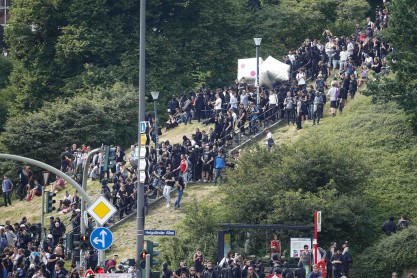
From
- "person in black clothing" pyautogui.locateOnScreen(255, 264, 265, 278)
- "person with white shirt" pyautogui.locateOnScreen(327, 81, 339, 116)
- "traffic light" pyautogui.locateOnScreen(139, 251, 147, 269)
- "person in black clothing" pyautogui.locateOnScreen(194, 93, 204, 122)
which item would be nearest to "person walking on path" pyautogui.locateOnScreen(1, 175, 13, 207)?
"person in black clothing" pyautogui.locateOnScreen(194, 93, 204, 122)

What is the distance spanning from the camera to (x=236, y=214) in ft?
172

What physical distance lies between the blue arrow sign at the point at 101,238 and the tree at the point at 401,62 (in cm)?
1977

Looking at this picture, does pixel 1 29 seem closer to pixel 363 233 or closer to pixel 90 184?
pixel 90 184

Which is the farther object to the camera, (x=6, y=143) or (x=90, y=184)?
(x=6, y=143)

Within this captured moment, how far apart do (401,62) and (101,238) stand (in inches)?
813

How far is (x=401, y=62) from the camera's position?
57.4 metres

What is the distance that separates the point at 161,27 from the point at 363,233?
1279 inches

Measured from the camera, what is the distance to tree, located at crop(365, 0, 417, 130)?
188 ft

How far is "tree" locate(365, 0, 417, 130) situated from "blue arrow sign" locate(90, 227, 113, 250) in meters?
19.8

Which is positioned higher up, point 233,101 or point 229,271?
point 233,101

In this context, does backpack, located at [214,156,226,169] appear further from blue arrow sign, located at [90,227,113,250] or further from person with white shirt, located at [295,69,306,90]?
blue arrow sign, located at [90,227,113,250]

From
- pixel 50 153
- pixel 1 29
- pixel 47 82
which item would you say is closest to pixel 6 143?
pixel 50 153

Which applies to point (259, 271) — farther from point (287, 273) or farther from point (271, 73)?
point (271, 73)

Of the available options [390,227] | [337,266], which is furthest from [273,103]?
[337,266]
